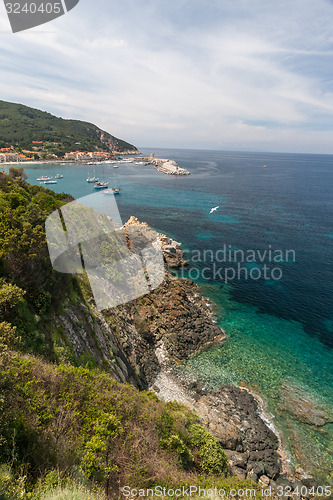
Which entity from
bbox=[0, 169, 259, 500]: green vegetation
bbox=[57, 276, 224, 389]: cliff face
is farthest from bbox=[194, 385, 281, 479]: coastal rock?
bbox=[57, 276, 224, 389]: cliff face

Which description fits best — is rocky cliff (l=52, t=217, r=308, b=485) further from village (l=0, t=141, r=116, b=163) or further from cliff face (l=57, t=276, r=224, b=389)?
village (l=0, t=141, r=116, b=163)

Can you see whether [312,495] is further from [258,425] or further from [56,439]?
[56,439]

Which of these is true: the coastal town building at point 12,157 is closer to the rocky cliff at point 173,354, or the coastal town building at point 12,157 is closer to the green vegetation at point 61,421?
the rocky cliff at point 173,354

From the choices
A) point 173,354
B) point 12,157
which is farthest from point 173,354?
point 12,157

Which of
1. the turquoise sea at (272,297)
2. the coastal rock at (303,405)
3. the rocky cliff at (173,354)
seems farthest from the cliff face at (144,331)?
the coastal rock at (303,405)

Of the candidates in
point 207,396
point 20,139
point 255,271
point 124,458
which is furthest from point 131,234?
point 20,139

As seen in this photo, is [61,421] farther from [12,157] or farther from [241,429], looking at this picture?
[12,157]
